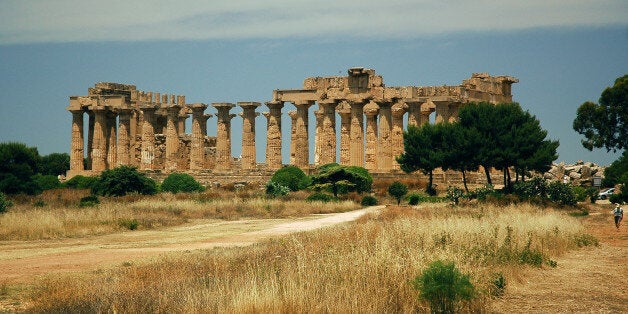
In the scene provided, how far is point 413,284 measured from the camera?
15695 millimetres

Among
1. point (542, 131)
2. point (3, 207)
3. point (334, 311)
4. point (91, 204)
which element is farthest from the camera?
point (542, 131)

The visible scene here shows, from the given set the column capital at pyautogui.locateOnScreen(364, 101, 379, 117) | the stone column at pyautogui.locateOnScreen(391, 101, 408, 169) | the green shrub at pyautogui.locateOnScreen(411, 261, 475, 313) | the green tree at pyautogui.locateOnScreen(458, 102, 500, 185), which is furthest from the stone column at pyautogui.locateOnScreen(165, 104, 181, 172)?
the green shrub at pyautogui.locateOnScreen(411, 261, 475, 313)

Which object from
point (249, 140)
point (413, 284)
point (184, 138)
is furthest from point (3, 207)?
point (184, 138)

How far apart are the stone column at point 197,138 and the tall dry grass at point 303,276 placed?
134 ft

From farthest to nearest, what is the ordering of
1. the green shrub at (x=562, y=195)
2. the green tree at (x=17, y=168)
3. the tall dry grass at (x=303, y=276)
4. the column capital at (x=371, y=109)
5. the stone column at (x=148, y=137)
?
1. the stone column at (x=148, y=137)
2. the column capital at (x=371, y=109)
3. the green tree at (x=17, y=168)
4. the green shrub at (x=562, y=195)
5. the tall dry grass at (x=303, y=276)

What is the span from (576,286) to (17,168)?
41.4 metres

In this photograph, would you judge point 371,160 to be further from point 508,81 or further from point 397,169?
point 508,81

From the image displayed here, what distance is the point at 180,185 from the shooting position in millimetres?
54219

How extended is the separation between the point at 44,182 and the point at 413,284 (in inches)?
1899

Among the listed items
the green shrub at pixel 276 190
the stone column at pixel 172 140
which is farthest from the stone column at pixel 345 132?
the stone column at pixel 172 140

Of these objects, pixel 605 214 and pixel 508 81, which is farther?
pixel 508 81

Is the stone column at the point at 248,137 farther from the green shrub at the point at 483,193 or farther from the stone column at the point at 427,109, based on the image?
the green shrub at the point at 483,193

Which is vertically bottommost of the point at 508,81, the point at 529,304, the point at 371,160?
the point at 529,304

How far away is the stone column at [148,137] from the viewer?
64.1 m
